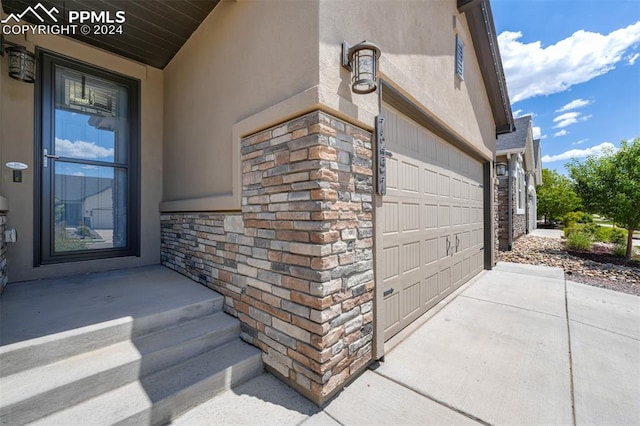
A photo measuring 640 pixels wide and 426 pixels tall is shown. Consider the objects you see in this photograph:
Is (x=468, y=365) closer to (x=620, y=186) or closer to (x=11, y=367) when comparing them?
(x=11, y=367)

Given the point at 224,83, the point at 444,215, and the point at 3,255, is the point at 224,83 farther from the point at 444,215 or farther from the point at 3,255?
the point at 444,215

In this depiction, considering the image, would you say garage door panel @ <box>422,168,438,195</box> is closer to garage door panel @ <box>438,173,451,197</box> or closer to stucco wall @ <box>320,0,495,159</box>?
garage door panel @ <box>438,173,451,197</box>

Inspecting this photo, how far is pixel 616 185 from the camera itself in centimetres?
734

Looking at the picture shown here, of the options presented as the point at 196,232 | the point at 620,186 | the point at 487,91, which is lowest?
the point at 196,232

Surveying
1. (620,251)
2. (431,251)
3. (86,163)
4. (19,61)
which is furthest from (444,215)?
(620,251)

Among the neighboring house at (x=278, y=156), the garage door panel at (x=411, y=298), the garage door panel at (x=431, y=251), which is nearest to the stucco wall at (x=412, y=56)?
→ the neighboring house at (x=278, y=156)

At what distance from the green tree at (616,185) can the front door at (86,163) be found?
38.7 feet

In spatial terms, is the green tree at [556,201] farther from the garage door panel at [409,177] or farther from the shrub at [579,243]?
the garage door panel at [409,177]

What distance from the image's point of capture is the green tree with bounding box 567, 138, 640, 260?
7048 millimetres

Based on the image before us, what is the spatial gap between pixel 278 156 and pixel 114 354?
80.5 inches

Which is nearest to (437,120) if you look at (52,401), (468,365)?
(468,365)

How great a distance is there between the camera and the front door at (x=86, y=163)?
358cm

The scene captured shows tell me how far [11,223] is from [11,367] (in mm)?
2536

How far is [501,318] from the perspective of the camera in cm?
360
